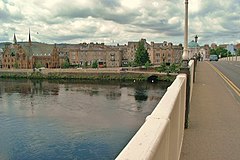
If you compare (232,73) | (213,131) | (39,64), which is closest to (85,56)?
(39,64)

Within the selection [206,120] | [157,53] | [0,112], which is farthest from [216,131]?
[157,53]

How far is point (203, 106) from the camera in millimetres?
A: 9320

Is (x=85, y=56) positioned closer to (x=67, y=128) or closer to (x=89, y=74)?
(x=89, y=74)

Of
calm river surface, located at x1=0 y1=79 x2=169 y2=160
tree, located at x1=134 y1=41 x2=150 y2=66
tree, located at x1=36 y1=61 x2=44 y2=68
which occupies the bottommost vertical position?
calm river surface, located at x1=0 y1=79 x2=169 y2=160

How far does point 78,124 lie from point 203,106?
2484 cm

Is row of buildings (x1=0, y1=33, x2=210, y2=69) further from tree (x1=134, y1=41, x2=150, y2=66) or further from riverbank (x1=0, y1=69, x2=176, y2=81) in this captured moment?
tree (x1=134, y1=41, x2=150, y2=66)

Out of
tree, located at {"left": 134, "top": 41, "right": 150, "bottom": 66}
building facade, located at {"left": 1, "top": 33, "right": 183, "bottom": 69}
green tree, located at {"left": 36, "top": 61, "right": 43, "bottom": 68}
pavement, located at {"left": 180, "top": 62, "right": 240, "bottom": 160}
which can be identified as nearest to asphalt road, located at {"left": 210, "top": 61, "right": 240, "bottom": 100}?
pavement, located at {"left": 180, "top": 62, "right": 240, "bottom": 160}

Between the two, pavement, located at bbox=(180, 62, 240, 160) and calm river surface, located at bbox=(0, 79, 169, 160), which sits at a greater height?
pavement, located at bbox=(180, 62, 240, 160)

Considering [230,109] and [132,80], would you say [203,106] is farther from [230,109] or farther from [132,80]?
[132,80]

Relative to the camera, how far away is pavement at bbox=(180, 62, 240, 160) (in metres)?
5.16

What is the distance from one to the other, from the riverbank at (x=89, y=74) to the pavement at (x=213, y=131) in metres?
71.8

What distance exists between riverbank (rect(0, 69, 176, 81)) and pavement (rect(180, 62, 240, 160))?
71.8 m

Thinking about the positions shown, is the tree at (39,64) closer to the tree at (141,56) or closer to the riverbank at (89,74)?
the riverbank at (89,74)

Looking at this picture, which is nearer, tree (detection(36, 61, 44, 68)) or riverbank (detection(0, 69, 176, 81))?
riverbank (detection(0, 69, 176, 81))
